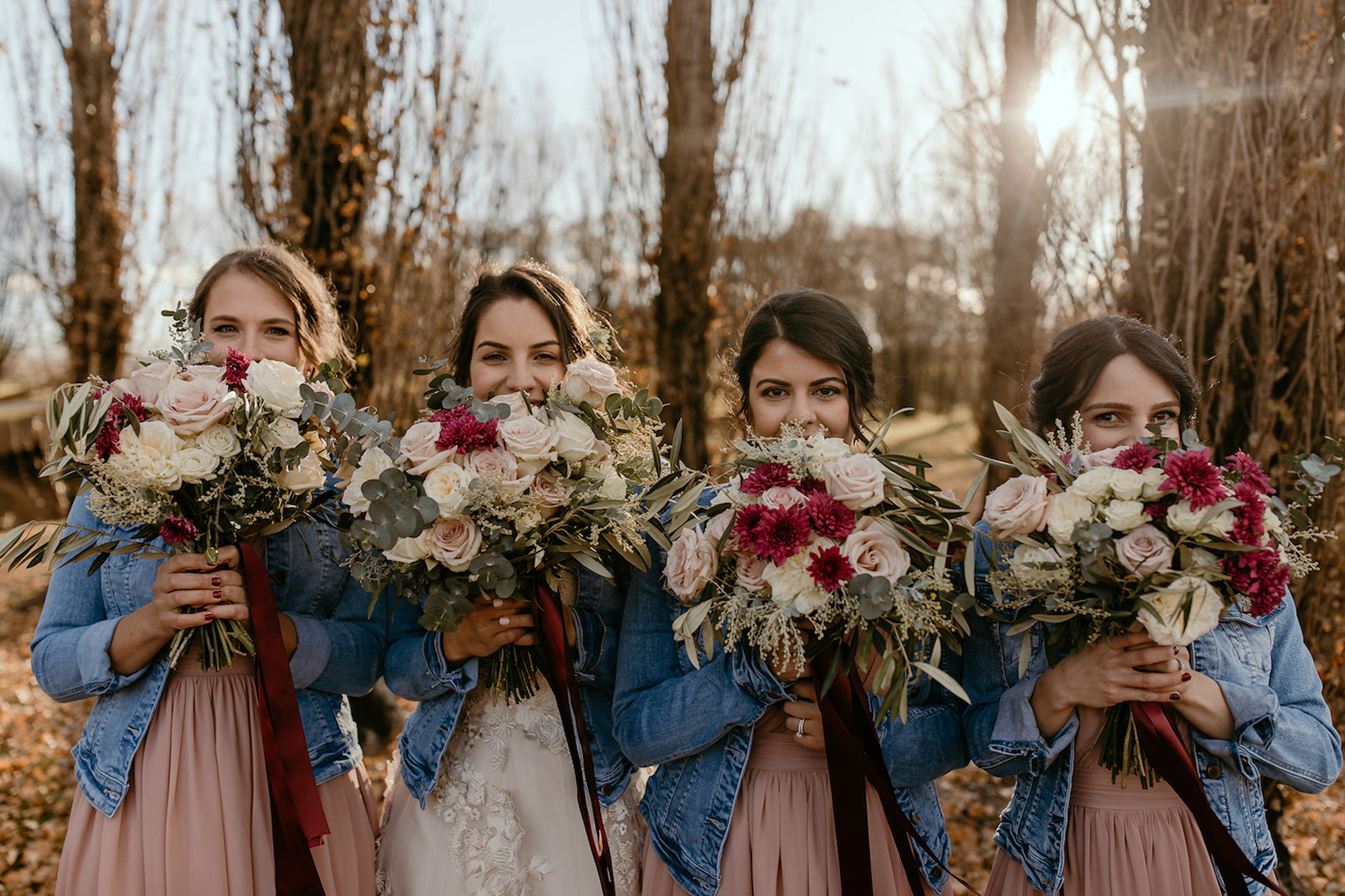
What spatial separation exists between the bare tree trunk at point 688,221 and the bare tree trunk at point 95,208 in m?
5.37

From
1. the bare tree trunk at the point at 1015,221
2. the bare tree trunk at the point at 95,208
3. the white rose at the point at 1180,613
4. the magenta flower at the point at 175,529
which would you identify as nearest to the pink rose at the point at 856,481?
the white rose at the point at 1180,613

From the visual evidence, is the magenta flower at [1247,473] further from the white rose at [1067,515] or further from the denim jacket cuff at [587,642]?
the denim jacket cuff at [587,642]

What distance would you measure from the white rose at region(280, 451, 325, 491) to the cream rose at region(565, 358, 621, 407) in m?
0.69

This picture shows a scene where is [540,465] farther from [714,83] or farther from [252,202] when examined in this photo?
[714,83]

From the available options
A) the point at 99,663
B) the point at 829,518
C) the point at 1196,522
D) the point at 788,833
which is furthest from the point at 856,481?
the point at 99,663

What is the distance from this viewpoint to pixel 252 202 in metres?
4.58

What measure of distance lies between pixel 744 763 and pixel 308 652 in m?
1.26

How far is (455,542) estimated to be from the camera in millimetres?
1985

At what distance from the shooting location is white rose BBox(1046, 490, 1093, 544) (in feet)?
5.87

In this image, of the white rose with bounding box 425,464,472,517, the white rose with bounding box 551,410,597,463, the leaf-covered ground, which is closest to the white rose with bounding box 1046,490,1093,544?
the white rose with bounding box 551,410,597,463

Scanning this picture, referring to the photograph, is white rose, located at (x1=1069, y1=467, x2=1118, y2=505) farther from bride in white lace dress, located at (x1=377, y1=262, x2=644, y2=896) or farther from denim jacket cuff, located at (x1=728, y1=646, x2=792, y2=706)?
bride in white lace dress, located at (x1=377, y1=262, x2=644, y2=896)

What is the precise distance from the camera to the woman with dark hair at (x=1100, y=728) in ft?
6.38

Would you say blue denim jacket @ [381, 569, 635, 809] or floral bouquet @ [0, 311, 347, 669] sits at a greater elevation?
floral bouquet @ [0, 311, 347, 669]

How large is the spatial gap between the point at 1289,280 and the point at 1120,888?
9.62 feet
